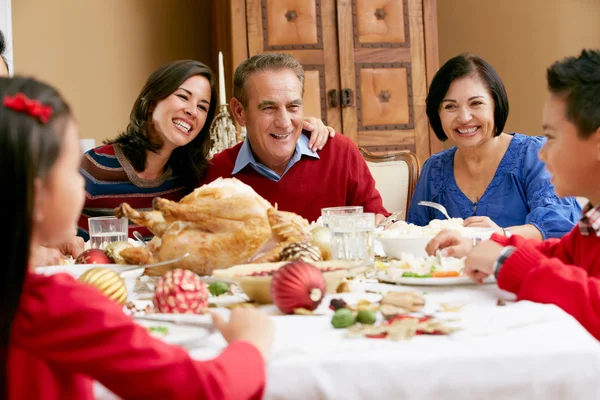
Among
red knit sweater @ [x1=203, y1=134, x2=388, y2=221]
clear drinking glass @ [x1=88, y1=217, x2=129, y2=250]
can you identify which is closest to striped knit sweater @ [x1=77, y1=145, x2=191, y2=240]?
red knit sweater @ [x1=203, y1=134, x2=388, y2=221]

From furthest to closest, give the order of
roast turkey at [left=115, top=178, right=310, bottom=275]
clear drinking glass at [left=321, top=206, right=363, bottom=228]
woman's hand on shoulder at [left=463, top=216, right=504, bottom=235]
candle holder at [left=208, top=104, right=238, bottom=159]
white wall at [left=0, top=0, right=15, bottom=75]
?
white wall at [left=0, top=0, right=15, bottom=75] → candle holder at [left=208, top=104, right=238, bottom=159] → woman's hand on shoulder at [left=463, top=216, right=504, bottom=235] → clear drinking glass at [left=321, top=206, right=363, bottom=228] → roast turkey at [left=115, top=178, right=310, bottom=275]

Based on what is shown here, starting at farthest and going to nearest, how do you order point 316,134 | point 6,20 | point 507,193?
point 6,20 < point 316,134 < point 507,193

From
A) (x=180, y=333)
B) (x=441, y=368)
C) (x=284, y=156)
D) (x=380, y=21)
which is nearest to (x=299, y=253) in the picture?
(x=180, y=333)

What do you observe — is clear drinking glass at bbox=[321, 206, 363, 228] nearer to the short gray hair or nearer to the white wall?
the short gray hair

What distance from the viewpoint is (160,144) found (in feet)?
8.30

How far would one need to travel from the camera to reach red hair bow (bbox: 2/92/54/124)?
2.18 feet

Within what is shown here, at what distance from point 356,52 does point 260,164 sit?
212cm

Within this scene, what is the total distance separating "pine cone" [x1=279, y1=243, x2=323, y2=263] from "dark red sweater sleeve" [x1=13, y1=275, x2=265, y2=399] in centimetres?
51

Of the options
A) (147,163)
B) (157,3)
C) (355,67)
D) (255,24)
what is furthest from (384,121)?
(147,163)

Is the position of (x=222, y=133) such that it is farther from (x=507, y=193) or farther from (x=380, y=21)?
(x=380, y=21)

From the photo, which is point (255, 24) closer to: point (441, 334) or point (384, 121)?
point (384, 121)

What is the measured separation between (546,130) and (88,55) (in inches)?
155

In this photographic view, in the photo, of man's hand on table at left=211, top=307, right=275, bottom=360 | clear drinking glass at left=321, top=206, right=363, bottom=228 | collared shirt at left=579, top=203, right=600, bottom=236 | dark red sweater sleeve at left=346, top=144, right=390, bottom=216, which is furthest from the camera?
dark red sweater sleeve at left=346, top=144, right=390, bottom=216

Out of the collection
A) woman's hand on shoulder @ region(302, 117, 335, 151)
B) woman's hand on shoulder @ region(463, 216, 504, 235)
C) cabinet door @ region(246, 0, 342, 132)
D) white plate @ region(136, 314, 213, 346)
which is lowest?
white plate @ region(136, 314, 213, 346)
